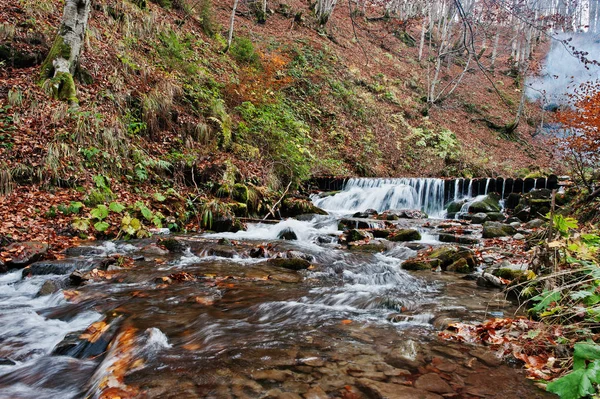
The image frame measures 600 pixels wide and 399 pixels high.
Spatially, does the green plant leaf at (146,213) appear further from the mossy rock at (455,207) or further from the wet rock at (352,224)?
the mossy rock at (455,207)

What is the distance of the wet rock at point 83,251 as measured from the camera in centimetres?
539

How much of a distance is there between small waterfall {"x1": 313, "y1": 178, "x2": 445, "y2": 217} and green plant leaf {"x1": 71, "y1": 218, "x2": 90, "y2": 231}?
8.14 metres

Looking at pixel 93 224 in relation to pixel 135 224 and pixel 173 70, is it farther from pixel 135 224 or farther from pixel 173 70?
pixel 173 70

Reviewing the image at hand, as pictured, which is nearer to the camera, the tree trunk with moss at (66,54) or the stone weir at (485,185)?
the tree trunk with moss at (66,54)

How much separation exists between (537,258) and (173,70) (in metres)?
11.1

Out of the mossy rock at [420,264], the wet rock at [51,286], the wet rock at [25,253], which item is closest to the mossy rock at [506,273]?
the mossy rock at [420,264]

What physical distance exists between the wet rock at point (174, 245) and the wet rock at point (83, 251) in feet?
3.19

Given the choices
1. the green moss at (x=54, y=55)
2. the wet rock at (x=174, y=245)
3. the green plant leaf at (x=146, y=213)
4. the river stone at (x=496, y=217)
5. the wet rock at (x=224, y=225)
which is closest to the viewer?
the wet rock at (x=174, y=245)

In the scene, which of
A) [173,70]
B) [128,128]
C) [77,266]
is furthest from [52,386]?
[173,70]

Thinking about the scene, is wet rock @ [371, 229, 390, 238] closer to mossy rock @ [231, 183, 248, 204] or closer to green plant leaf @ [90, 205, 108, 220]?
mossy rock @ [231, 183, 248, 204]

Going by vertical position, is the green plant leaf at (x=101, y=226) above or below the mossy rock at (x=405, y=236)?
above

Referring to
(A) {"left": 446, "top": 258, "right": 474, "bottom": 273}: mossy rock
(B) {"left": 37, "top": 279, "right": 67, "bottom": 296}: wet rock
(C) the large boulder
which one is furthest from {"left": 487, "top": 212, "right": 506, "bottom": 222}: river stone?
(B) {"left": 37, "top": 279, "right": 67, "bottom": 296}: wet rock

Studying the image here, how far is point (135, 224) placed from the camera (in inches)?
266

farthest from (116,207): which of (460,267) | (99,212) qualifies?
(460,267)
